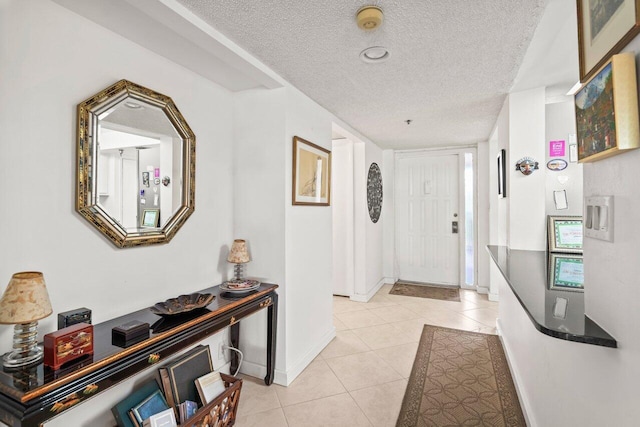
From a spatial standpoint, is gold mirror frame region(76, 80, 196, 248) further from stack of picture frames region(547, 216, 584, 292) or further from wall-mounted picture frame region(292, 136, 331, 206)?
stack of picture frames region(547, 216, 584, 292)

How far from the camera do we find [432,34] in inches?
65.6

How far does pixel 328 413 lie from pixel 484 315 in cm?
252

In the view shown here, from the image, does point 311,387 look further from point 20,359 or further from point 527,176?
point 527,176

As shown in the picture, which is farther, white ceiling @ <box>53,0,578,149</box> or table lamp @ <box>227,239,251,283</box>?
table lamp @ <box>227,239,251,283</box>

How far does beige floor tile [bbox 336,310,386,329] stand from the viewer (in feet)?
11.3

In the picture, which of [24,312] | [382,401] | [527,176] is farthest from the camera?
[527,176]

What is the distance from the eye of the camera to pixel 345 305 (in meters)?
4.07

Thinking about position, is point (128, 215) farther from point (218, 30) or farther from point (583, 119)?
point (583, 119)

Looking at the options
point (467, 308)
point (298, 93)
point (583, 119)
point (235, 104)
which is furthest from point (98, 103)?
point (467, 308)

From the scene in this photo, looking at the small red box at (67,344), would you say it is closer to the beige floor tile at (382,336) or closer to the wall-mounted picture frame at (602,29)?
the wall-mounted picture frame at (602,29)

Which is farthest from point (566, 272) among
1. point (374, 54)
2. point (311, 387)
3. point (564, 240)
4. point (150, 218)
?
point (150, 218)

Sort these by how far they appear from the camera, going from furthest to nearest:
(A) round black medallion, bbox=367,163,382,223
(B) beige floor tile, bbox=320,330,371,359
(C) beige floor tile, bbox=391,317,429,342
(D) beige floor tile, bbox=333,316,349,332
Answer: (A) round black medallion, bbox=367,163,382,223, (D) beige floor tile, bbox=333,316,349,332, (C) beige floor tile, bbox=391,317,429,342, (B) beige floor tile, bbox=320,330,371,359

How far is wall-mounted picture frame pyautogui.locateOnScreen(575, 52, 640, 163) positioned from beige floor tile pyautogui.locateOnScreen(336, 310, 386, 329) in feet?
9.25

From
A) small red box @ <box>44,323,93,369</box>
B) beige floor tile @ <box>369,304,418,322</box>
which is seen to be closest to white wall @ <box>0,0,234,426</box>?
small red box @ <box>44,323,93,369</box>
